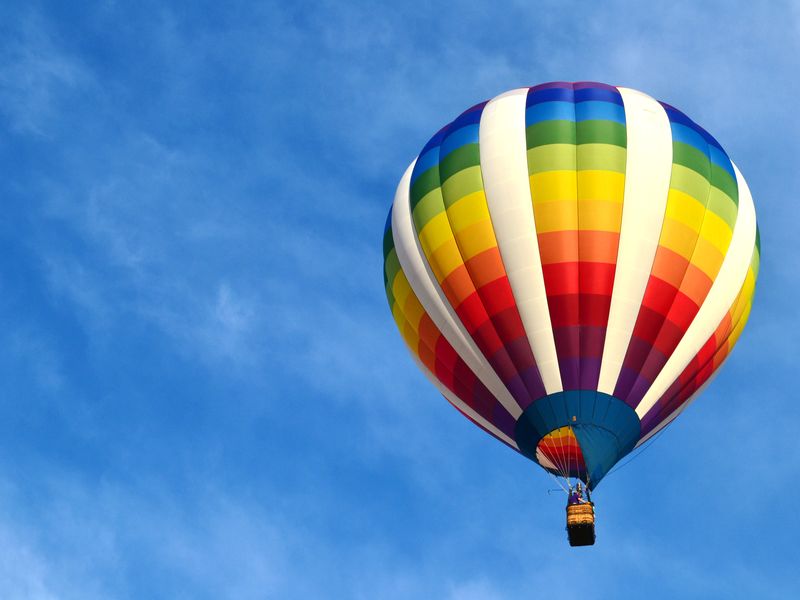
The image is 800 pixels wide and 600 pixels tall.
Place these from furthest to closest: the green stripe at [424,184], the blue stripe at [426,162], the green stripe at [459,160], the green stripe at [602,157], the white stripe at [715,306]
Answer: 1. the blue stripe at [426,162]
2. the green stripe at [424,184]
3. the green stripe at [459,160]
4. the green stripe at [602,157]
5. the white stripe at [715,306]

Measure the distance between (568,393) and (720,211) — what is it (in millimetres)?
4781

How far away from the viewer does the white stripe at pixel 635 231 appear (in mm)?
24906

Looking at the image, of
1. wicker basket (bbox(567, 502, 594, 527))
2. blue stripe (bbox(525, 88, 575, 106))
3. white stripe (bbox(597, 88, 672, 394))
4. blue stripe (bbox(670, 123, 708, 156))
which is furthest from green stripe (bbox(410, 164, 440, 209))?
wicker basket (bbox(567, 502, 594, 527))

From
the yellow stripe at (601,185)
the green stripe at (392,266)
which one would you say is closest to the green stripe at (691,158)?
the yellow stripe at (601,185)

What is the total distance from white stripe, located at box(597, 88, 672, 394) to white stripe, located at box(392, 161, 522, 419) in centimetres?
201

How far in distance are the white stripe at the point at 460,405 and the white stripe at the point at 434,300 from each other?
1.01 metres

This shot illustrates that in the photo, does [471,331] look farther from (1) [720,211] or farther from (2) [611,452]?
(1) [720,211]

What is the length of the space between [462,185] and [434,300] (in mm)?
2260

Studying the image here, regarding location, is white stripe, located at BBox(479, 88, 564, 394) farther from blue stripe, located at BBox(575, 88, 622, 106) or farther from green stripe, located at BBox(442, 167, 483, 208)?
blue stripe, located at BBox(575, 88, 622, 106)

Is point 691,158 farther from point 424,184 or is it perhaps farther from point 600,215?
point 424,184

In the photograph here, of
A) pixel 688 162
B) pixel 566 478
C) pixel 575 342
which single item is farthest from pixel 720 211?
pixel 566 478

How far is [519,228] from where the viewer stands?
25422mm

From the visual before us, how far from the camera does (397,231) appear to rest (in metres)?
27.6

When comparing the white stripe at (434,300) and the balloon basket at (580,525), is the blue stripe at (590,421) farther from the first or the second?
the balloon basket at (580,525)
